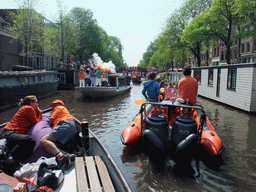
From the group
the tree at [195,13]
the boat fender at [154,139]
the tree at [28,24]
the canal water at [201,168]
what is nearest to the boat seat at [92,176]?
the canal water at [201,168]

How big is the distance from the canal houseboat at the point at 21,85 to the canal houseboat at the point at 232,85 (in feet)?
43.1

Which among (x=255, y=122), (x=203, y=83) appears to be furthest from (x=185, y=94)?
(x=203, y=83)

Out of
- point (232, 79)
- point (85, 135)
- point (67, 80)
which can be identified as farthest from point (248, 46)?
point (85, 135)

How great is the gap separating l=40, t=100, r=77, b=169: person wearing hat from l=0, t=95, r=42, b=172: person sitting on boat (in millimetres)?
300

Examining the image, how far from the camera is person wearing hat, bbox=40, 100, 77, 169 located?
4.12 metres

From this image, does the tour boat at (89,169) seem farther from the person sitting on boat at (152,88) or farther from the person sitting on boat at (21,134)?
the person sitting on boat at (152,88)

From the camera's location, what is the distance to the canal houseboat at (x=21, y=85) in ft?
40.7

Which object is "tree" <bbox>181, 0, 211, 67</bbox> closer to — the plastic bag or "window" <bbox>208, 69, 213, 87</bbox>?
"window" <bbox>208, 69, 213, 87</bbox>

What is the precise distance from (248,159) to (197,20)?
24305 mm

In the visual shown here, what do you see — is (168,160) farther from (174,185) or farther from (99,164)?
(99,164)

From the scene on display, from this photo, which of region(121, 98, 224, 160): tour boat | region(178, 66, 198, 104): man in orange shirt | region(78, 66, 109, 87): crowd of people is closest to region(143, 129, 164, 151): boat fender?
region(121, 98, 224, 160): tour boat

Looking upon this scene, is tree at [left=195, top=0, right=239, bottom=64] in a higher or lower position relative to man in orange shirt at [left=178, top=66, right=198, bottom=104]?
higher

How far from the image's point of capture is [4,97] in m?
12.3

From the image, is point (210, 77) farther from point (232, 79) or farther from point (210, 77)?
point (232, 79)
